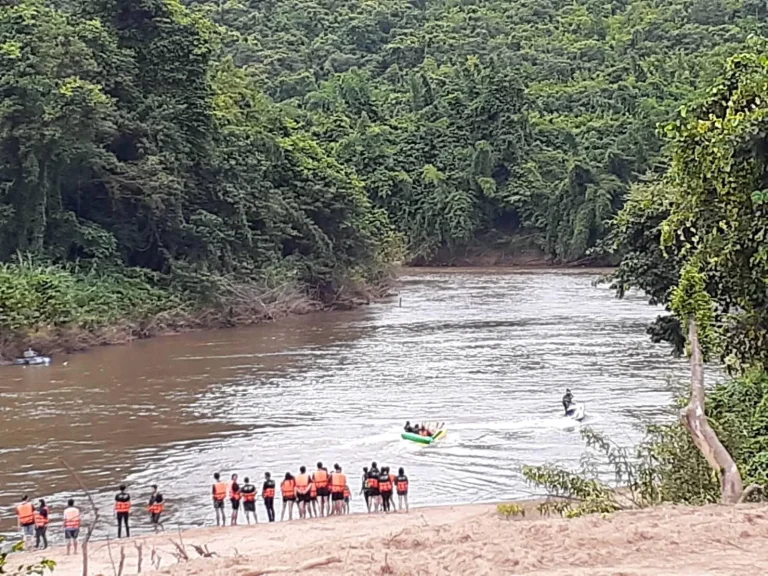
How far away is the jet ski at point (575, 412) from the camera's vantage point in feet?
78.1

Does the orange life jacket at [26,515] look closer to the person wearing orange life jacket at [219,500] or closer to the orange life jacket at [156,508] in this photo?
the orange life jacket at [156,508]

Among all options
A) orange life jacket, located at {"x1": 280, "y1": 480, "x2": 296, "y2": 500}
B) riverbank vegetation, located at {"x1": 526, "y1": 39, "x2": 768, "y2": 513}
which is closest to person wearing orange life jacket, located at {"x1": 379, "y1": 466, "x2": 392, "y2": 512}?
orange life jacket, located at {"x1": 280, "y1": 480, "x2": 296, "y2": 500}

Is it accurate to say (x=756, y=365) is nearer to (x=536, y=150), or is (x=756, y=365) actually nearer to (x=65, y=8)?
(x=65, y=8)

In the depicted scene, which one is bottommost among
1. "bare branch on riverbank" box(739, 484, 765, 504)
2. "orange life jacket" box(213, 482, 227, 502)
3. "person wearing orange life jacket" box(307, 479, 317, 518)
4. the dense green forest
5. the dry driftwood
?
"person wearing orange life jacket" box(307, 479, 317, 518)

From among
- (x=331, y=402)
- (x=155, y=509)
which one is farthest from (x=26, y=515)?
(x=331, y=402)

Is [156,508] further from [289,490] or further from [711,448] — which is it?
[711,448]

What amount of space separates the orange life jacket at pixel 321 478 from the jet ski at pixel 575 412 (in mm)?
7463

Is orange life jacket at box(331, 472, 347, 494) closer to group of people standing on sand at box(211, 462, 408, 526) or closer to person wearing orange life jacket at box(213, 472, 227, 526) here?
group of people standing on sand at box(211, 462, 408, 526)

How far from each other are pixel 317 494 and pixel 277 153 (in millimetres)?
31023

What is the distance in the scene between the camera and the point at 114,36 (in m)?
42.8

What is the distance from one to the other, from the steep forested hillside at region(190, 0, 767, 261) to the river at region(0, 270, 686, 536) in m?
26.5

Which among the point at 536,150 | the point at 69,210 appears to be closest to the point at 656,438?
the point at 69,210

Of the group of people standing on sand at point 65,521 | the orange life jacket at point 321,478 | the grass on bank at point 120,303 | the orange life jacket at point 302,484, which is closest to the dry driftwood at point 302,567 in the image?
the group of people standing on sand at point 65,521

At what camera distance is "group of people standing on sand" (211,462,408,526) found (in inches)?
703
